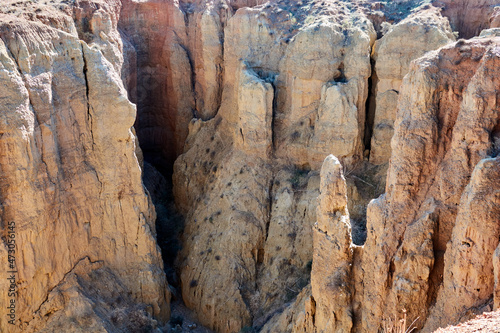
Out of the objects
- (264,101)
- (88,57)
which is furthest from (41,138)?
(264,101)

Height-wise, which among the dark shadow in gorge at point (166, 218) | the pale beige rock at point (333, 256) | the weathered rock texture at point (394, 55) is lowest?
the dark shadow in gorge at point (166, 218)

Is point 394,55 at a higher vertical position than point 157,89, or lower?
higher

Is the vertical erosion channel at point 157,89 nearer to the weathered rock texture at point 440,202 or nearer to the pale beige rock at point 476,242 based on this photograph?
the weathered rock texture at point 440,202

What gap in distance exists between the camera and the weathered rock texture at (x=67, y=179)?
920 inches

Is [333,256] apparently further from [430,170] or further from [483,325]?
[483,325]

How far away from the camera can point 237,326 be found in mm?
28203

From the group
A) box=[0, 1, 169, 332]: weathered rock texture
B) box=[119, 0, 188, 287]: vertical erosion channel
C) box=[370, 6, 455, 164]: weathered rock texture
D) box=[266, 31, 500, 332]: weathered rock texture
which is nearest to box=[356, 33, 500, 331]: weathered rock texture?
box=[266, 31, 500, 332]: weathered rock texture

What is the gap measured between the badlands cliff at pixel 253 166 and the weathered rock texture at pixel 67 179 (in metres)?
0.07

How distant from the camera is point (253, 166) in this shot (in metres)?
32.0

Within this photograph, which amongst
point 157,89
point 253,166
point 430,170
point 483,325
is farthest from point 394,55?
point 483,325

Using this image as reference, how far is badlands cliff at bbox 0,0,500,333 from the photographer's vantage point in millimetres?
16891

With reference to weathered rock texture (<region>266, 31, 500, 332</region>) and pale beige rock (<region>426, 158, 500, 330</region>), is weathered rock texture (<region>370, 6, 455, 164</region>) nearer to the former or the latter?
weathered rock texture (<region>266, 31, 500, 332</region>)

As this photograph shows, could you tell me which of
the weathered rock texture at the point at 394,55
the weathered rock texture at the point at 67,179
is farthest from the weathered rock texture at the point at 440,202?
the weathered rock texture at the point at 67,179

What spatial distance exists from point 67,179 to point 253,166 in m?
10.5
